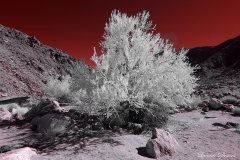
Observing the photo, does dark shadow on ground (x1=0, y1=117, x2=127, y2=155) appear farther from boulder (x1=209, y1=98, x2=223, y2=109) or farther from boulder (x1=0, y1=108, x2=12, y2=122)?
boulder (x1=209, y1=98, x2=223, y2=109)

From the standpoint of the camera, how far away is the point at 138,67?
6223mm

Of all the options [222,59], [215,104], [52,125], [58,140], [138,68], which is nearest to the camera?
[58,140]

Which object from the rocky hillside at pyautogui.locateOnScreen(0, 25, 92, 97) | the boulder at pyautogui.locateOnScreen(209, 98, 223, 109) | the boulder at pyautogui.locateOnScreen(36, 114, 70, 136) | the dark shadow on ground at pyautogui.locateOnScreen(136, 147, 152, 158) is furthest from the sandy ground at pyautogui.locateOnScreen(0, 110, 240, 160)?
the rocky hillside at pyautogui.locateOnScreen(0, 25, 92, 97)

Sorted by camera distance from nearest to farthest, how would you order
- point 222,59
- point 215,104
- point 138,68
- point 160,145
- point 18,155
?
point 18,155 < point 160,145 < point 138,68 < point 215,104 < point 222,59

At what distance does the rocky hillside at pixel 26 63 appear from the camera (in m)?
18.7

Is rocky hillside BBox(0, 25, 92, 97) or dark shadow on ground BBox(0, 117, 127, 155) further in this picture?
rocky hillside BBox(0, 25, 92, 97)

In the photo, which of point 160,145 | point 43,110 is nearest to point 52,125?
point 43,110

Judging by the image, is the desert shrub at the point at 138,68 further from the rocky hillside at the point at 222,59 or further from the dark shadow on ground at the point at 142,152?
the rocky hillside at the point at 222,59

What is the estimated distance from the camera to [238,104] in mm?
9859

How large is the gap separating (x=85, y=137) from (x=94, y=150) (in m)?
0.88

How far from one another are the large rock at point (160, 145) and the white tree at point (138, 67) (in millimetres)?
1108

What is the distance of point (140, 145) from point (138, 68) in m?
2.66

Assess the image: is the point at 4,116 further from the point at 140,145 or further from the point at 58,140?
the point at 140,145

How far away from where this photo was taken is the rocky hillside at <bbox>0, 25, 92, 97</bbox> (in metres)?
18.7
